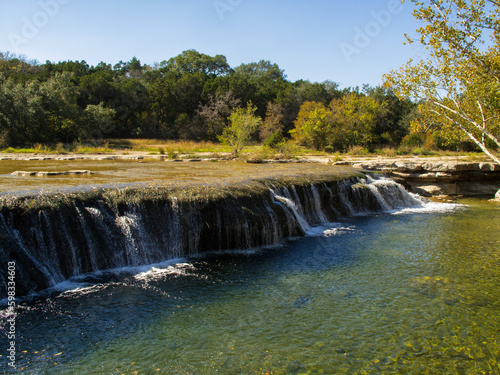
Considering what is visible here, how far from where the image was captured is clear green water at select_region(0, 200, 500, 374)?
487cm

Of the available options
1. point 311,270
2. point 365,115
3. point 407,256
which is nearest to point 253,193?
point 311,270

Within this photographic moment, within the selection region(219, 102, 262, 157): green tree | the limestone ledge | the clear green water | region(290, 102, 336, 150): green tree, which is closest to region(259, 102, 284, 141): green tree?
region(290, 102, 336, 150): green tree

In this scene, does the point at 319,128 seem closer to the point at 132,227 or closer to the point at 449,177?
the point at 449,177

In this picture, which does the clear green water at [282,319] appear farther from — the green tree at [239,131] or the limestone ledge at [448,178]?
the green tree at [239,131]

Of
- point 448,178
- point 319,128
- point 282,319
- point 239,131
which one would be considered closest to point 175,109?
point 319,128

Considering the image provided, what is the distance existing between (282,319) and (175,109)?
153 feet

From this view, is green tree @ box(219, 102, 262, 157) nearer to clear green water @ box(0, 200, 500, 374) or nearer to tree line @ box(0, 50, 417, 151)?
tree line @ box(0, 50, 417, 151)

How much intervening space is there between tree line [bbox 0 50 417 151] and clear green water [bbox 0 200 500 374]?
65.5ft

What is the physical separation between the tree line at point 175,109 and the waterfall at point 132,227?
1670 cm

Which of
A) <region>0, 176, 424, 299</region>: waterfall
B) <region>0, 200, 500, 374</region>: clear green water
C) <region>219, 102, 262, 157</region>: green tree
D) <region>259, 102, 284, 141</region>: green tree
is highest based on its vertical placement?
<region>259, 102, 284, 141</region>: green tree

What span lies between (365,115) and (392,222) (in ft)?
75.8

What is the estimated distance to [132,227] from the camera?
893 cm

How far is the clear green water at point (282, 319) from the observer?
4867mm

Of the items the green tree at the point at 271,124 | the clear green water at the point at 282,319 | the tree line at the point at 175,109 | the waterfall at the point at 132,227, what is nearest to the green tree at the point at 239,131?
the tree line at the point at 175,109
